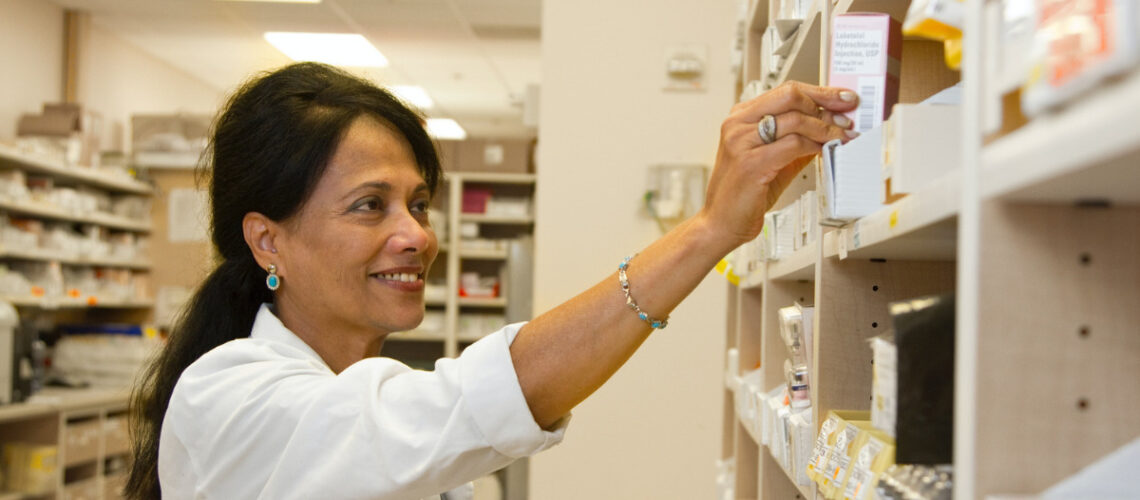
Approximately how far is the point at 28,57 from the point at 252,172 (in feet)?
20.1

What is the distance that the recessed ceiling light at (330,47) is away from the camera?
753 centimetres

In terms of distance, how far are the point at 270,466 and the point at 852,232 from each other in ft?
2.58

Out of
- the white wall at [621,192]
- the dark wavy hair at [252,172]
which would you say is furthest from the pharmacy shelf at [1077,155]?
Answer: the white wall at [621,192]

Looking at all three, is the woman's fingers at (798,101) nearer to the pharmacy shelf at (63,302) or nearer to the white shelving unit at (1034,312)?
the white shelving unit at (1034,312)

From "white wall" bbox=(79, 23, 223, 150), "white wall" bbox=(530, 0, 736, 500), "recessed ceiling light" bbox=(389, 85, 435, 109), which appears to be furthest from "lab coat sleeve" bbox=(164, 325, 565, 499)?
"recessed ceiling light" bbox=(389, 85, 435, 109)

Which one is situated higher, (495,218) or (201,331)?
(495,218)

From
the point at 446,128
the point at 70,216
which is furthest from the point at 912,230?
the point at 446,128

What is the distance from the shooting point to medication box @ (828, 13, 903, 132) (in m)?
1.14

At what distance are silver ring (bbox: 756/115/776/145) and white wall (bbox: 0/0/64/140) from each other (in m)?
6.42

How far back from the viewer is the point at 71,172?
19.5 ft

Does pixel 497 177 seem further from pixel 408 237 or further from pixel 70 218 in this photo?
pixel 408 237

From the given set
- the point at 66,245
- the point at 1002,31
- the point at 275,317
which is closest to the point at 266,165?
the point at 275,317

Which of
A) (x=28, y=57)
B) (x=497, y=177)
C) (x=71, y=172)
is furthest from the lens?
(x=497, y=177)

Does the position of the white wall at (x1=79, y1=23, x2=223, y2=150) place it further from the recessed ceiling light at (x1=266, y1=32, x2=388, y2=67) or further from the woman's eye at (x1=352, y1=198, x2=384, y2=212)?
the woman's eye at (x1=352, y1=198, x2=384, y2=212)
